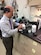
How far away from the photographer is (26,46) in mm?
2375

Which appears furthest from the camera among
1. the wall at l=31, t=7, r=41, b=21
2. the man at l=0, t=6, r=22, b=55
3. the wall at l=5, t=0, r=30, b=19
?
the wall at l=5, t=0, r=30, b=19

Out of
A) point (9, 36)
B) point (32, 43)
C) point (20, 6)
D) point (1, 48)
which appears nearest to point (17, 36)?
point (9, 36)

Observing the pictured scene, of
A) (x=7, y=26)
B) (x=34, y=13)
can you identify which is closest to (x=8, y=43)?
(x=7, y=26)

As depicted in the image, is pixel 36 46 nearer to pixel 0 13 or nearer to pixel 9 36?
pixel 9 36

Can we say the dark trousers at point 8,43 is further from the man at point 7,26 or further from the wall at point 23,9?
the wall at point 23,9

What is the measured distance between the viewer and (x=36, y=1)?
2689mm

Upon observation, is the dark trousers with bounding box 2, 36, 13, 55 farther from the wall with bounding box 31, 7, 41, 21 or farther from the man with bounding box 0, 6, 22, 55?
the wall with bounding box 31, 7, 41, 21

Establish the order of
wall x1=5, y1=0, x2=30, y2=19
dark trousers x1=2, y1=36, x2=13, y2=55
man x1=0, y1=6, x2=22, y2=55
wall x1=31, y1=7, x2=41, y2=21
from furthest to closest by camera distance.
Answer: wall x1=5, y1=0, x2=30, y2=19 → wall x1=31, y1=7, x2=41, y2=21 → dark trousers x1=2, y1=36, x2=13, y2=55 → man x1=0, y1=6, x2=22, y2=55

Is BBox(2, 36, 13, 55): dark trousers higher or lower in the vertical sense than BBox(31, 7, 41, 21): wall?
lower

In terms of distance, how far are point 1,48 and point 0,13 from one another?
3.92 feet

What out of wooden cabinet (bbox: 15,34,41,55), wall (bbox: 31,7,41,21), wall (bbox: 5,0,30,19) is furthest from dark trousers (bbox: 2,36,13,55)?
wall (bbox: 5,0,30,19)

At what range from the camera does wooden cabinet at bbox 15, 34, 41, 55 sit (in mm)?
2125

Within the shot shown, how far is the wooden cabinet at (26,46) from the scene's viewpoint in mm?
2125

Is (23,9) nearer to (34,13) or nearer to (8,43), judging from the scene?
(34,13)
